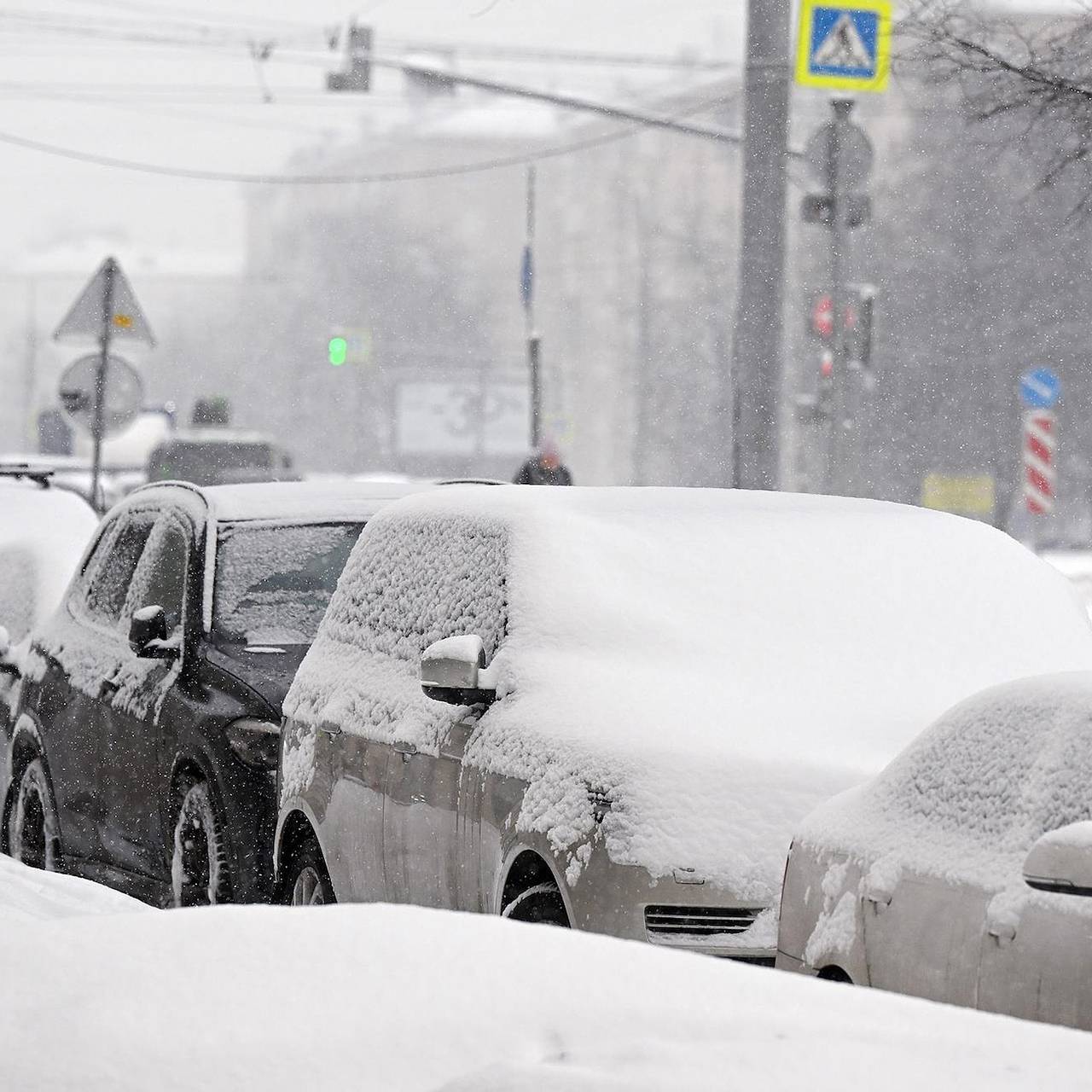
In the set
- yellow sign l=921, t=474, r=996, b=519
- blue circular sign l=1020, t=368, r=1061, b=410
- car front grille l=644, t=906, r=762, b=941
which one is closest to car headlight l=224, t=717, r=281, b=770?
car front grille l=644, t=906, r=762, b=941

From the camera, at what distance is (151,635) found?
8.86m

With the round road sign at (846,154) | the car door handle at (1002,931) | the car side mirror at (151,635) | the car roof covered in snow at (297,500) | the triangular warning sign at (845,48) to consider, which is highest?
the triangular warning sign at (845,48)

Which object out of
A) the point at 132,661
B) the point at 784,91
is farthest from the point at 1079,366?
the point at 132,661

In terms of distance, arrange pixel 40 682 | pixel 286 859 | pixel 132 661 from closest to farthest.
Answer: pixel 286 859 → pixel 132 661 → pixel 40 682

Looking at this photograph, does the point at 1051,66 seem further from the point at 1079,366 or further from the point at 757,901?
the point at 1079,366

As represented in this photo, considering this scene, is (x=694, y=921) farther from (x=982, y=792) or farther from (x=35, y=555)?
(x=35, y=555)

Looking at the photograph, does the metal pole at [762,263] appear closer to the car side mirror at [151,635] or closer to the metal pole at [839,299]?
the metal pole at [839,299]

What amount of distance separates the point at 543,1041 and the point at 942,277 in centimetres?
5221

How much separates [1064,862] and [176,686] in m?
4.95

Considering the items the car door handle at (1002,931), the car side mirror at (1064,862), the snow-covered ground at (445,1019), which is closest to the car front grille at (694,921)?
the car door handle at (1002,931)

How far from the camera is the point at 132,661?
9188 millimetres

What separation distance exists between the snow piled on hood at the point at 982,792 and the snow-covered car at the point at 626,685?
1.66 ft

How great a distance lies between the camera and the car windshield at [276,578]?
8.89 m

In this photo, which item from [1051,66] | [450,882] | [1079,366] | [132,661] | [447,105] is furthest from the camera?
[447,105]
